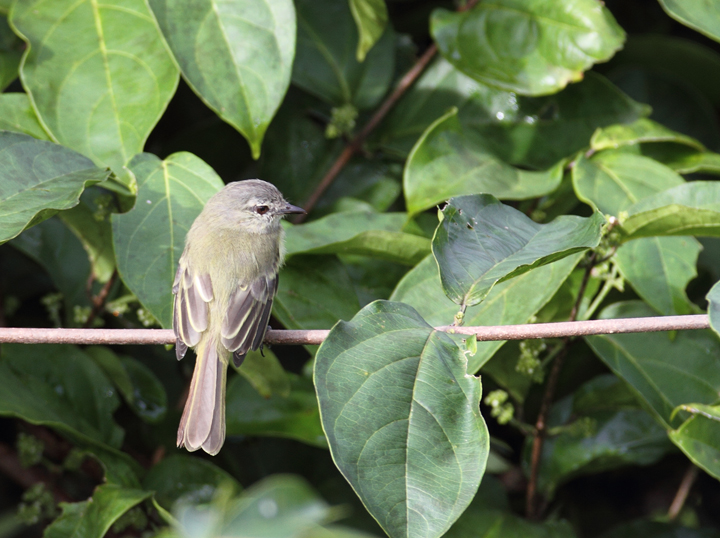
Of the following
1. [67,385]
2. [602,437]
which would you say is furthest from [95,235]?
[602,437]

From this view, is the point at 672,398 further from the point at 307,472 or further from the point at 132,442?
the point at 132,442

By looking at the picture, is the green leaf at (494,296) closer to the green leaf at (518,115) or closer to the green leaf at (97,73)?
the green leaf at (518,115)

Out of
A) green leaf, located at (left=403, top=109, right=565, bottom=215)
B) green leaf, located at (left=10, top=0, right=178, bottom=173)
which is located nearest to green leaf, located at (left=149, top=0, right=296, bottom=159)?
green leaf, located at (left=10, top=0, right=178, bottom=173)

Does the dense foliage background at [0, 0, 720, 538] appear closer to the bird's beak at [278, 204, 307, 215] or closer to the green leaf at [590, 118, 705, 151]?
the green leaf at [590, 118, 705, 151]

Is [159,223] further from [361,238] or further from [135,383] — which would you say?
[135,383]

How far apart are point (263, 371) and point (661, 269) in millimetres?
1556

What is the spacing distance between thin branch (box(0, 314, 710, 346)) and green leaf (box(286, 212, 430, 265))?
48cm

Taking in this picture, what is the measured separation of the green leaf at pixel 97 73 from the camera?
2.50 metres

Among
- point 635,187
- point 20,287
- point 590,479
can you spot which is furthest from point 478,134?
point 20,287

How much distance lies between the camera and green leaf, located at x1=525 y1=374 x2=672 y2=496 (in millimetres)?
2715

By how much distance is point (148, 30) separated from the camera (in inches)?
103

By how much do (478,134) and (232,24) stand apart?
1.17 m

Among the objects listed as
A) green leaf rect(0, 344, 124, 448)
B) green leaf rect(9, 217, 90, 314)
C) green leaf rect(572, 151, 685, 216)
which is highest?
green leaf rect(572, 151, 685, 216)

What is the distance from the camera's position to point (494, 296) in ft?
7.39
